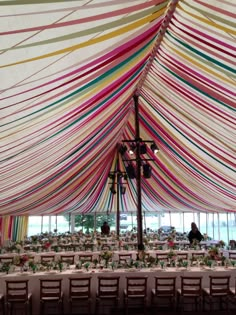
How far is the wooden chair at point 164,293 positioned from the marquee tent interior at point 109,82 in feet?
10.0

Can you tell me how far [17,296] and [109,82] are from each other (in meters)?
4.85

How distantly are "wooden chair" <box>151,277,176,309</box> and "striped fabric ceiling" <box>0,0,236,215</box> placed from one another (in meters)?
3.08

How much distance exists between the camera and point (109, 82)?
586cm

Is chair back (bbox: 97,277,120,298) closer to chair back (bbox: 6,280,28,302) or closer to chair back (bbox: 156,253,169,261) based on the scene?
chair back (bbox: 6,280,28,302)

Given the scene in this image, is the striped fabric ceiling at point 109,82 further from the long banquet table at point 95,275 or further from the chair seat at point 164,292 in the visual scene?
the chair seat at point 164,292

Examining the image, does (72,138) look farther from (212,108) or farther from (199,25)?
(199,25)

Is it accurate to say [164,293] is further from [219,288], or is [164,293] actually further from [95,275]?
[95,275]

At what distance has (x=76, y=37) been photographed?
349 centimetres

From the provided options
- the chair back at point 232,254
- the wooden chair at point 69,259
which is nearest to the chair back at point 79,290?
the wooden chair at point 69,259

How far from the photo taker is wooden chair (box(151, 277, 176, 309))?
25.0 feet

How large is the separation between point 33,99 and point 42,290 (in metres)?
5.01

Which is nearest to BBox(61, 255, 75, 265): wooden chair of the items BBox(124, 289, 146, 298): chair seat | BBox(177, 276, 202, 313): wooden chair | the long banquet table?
the long banquet table

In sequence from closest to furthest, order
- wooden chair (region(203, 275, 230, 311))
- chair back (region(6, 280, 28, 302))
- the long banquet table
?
chair back (region(6, 280, 28, 302)), wooden chair (region(203, 275, 230, 311)), the long banquet table

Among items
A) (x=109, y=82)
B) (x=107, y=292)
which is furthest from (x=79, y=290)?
(x=109, y=82)
